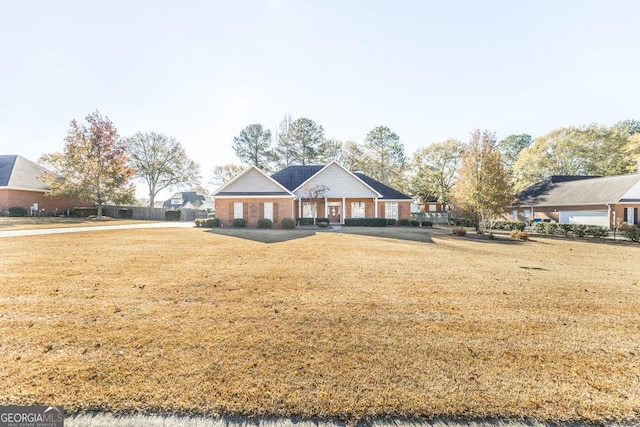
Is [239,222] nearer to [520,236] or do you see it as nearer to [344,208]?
[344,208]

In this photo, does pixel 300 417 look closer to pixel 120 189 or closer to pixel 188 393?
pixel 188 393

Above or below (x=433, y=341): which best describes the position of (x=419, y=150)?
above

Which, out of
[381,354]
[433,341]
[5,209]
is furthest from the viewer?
[5,209]

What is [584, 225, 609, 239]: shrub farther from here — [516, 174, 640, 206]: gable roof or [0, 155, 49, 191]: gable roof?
[0, 155, 49, 191]: gable roof

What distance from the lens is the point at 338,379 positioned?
2.86 m

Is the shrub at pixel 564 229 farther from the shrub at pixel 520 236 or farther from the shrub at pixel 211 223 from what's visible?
the shrub at pixel 211 223

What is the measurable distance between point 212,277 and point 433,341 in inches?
205

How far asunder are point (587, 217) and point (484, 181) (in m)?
18.0

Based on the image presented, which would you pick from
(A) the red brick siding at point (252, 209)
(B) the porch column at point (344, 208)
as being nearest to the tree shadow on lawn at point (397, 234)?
(A) the red brick siding at point (252, 209)

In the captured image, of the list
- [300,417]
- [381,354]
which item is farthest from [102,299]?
[381,354]

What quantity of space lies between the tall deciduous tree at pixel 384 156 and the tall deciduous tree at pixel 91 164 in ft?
119

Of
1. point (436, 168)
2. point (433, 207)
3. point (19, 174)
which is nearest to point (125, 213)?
point (19, 174)
